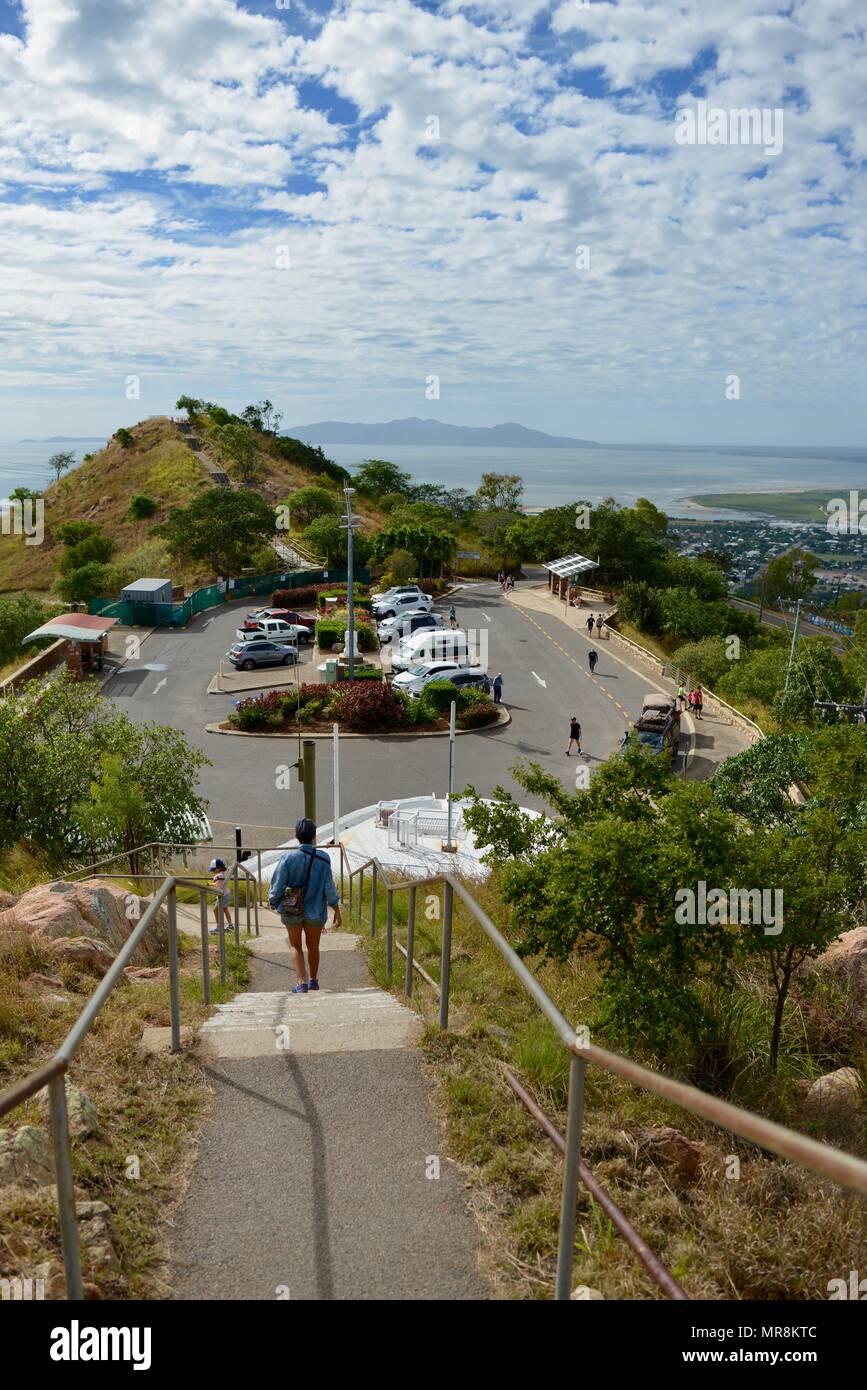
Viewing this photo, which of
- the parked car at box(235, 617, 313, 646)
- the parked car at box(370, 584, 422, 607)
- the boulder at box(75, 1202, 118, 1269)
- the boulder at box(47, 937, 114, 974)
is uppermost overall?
the parked car at box(370, 584, 422, 607)

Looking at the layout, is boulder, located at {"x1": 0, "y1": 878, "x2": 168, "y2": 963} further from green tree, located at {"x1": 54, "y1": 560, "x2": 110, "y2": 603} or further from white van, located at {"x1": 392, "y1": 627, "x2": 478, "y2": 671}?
green tree, located at {"x1": 54, "y1": 560, "x2": 110, "y2": 603}

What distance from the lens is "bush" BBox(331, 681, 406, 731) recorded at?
2983 centimetres

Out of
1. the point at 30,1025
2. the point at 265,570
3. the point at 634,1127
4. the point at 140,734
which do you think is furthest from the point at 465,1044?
the point at 265,570

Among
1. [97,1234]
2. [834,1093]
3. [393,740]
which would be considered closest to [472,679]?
[393,740]

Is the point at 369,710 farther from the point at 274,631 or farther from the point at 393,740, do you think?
the point at 274,631

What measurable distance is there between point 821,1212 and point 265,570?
172 ft

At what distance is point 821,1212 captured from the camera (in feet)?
12.9

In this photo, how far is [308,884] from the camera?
769 cm

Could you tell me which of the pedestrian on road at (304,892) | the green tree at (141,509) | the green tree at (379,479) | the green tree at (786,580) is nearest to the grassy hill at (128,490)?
the green tree at (141,509)

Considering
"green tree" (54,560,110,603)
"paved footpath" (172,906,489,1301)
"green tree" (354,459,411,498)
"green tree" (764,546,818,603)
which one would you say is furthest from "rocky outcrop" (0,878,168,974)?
"green tree" (764,546,818,603)

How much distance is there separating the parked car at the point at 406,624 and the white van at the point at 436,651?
172 inches

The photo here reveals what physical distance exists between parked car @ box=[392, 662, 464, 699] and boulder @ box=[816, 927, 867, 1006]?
23.1 meters

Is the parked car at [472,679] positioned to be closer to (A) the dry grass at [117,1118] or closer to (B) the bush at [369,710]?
(B) the bush at [369,710]

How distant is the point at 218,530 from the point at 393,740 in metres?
26.3
